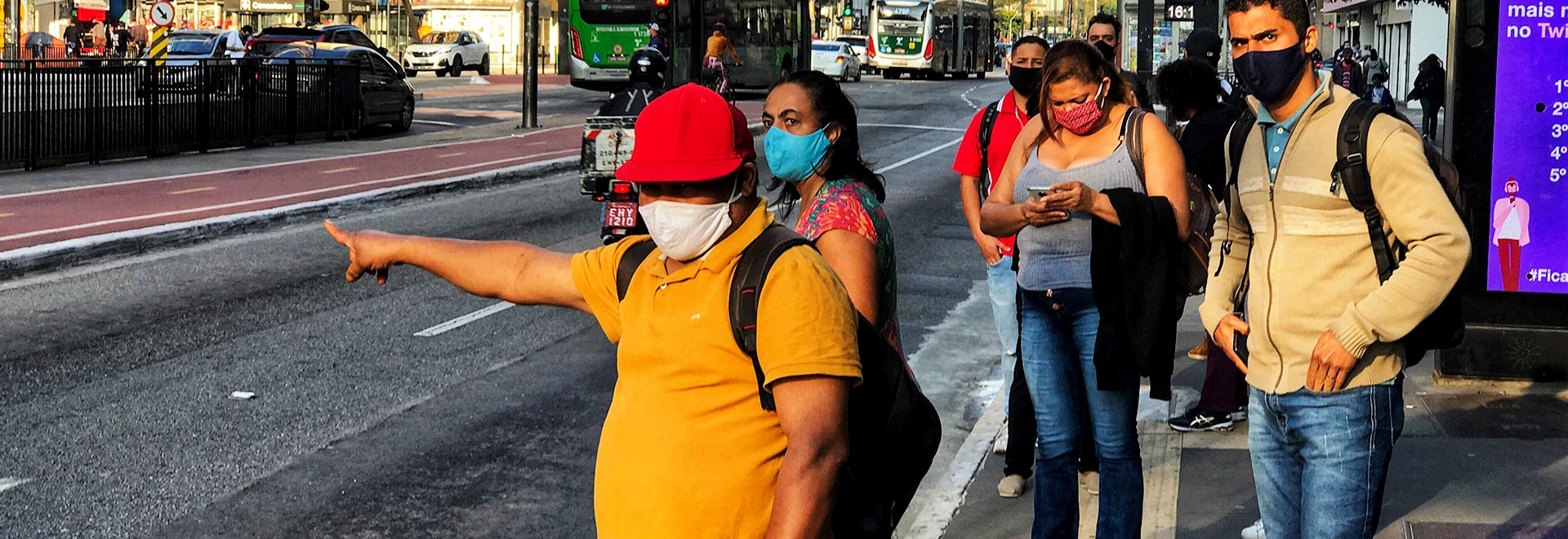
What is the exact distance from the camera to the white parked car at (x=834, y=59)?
5153 centimetres

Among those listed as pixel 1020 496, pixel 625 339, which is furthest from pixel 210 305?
pixel 625 339

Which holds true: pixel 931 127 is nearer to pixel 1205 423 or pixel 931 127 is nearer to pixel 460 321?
pixel 460 321

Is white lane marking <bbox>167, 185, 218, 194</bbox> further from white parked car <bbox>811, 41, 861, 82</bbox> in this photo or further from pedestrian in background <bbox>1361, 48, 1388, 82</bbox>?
white parked car <bbox>811, 41, 861, 82</bbox>

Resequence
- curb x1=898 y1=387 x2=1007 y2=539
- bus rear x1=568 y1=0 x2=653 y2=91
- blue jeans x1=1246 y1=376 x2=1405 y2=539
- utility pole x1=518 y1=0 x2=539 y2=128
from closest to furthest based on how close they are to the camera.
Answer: blue jeans x1=1246 y1=376 x2=1405 y2=539
curb x1=898 y1=387 x2=1007 y2=539
utility pole x1=518 y1=0 x2=539 y2=128
bus rear x1=568 y1=0 x2=653 y2=91

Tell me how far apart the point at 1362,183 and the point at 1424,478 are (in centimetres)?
304

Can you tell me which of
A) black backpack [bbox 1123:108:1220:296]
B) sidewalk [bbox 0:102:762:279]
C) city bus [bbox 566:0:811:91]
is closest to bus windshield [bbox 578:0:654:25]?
city bus [bbox 566:0:811:91]

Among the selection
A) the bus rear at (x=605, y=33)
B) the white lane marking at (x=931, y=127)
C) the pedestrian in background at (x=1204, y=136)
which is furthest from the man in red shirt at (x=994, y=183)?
the bus rear at (x=605, y=33)

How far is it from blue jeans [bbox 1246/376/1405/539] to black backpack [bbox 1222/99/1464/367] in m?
0.13

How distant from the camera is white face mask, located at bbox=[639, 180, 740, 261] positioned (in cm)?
280

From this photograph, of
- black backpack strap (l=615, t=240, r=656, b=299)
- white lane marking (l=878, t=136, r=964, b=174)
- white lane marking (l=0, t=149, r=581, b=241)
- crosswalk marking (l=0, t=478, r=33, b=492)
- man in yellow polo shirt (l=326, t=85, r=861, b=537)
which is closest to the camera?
man in yellow polo shirt (l=326, t=85, r=861, b=537)

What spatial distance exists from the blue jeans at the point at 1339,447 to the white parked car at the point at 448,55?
52.2 metres

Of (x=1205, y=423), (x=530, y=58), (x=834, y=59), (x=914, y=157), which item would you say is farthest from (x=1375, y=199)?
(x=834, y=59)

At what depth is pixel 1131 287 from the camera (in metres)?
4.82

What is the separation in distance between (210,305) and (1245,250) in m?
8.20
